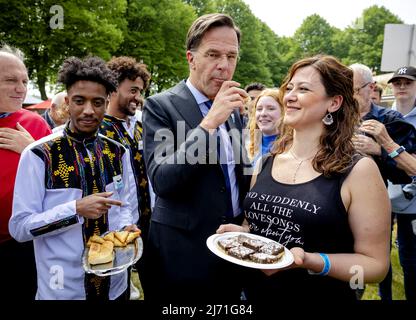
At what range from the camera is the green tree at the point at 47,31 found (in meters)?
13.4

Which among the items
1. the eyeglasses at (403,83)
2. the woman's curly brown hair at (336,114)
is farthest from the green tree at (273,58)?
the woman's curly brown hair at (336,114)

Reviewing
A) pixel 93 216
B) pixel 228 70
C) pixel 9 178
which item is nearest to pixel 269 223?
pixel 228 70

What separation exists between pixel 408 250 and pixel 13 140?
4443mm

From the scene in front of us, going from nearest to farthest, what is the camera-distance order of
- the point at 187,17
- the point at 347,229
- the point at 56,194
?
1. the point at 347,229
2. the point at 56,194
3. the point at 187,17

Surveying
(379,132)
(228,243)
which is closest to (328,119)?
(228,243)

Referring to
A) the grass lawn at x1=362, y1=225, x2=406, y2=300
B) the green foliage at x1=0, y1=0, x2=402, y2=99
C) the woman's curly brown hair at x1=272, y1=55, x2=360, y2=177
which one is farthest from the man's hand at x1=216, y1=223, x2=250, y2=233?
the grass lawn at x1=362, y1=225, x2=406, y2=300

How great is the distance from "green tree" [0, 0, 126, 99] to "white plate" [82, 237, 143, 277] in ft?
44.8

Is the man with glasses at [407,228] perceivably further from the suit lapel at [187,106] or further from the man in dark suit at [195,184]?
the suit lapel at [187,106]

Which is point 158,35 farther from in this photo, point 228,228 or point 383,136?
point 228,228

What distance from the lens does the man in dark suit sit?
1.84 metres

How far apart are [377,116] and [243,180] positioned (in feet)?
6.58

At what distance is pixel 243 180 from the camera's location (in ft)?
7.14

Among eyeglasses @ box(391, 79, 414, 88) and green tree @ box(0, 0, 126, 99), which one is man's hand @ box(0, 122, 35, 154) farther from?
green tree @ box(0, 0, 126, 99)
